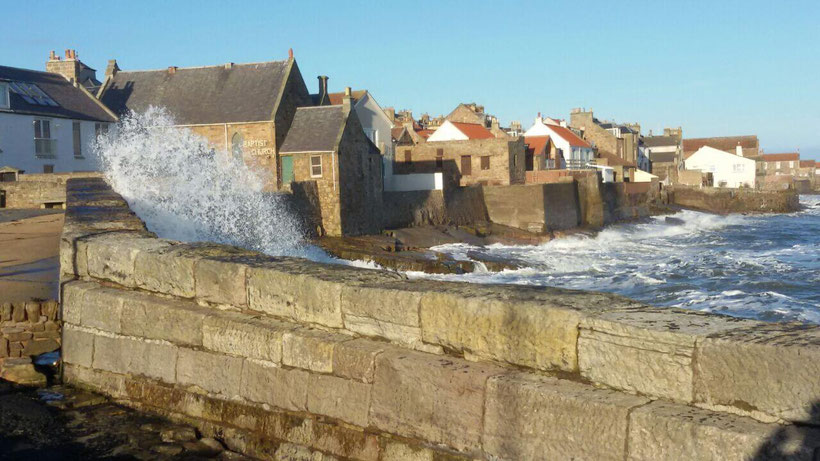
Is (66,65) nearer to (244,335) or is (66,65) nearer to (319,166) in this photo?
(319,166)

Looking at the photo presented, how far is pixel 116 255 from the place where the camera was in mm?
6699

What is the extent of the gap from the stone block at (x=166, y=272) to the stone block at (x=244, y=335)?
20.5 inches

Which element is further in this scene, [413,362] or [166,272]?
[166,272]

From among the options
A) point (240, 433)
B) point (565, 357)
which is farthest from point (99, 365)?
point (565, 357)

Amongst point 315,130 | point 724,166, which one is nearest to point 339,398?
point 315,130

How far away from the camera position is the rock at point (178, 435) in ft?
17.9

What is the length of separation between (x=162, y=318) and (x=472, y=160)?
133 feet

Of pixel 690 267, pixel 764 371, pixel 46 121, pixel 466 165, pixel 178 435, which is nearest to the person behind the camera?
pixel 764 371

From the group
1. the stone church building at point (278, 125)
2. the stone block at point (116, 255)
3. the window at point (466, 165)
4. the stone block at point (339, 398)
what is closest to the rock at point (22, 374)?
the stone block at point (116, 255)

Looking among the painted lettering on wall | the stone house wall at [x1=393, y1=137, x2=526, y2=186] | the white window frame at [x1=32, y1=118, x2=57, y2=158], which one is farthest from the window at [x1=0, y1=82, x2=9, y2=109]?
the stone house wall at [x1=393, y1=137, x2=526, y2=186]

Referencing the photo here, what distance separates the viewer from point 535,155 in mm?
53531

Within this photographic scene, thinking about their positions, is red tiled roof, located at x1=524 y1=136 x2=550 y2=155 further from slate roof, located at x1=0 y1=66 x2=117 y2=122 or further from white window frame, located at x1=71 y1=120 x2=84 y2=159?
white window frame, located at x1=71 y1=120 x2=84 y2=159

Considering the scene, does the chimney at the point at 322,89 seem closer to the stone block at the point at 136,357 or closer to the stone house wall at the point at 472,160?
the stone house wall at the point at 472,160

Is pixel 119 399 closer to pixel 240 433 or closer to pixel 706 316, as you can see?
pixel 240 433
